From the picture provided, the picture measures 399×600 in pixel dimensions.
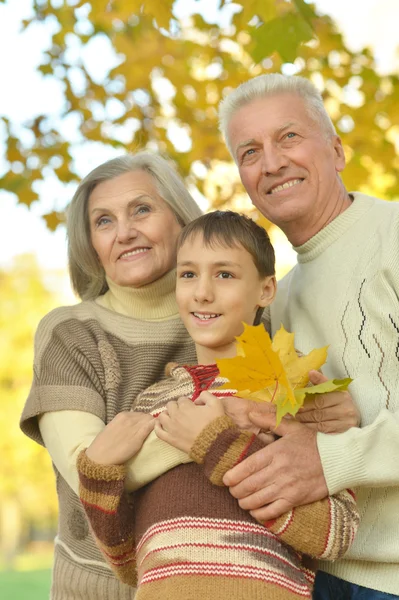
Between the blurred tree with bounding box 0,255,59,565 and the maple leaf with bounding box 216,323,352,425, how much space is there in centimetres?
1782

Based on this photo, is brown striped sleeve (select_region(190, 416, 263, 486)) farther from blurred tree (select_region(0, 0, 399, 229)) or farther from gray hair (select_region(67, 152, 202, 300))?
blurred tree (select_region(0, 0, 399, 229))

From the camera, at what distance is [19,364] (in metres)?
20.4

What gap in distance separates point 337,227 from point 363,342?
0.52 metres

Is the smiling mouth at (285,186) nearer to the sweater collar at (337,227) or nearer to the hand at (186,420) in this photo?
the sweater collar at (337,227)

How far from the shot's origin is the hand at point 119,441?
249 centimetres

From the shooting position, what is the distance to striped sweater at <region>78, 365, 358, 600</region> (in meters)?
2.23

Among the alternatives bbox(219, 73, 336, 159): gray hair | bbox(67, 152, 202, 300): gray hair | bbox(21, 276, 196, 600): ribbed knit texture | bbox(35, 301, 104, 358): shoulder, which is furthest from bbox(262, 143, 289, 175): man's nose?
bbox(35, 301, 104, 358): shoulder

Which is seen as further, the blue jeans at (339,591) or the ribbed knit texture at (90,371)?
the ribbed knit texture at (90,371)

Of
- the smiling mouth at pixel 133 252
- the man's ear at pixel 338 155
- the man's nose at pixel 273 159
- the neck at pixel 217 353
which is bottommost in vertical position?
the neck at pixel 217 353

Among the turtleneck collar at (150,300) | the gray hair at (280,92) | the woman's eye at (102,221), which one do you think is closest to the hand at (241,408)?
the turtleneck collar at (150,300)

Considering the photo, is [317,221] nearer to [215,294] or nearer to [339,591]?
[215,294]

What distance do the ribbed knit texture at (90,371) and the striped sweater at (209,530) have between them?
389 mm

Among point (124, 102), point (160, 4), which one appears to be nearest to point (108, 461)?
point (160, 4)

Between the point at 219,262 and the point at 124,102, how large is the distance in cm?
353
